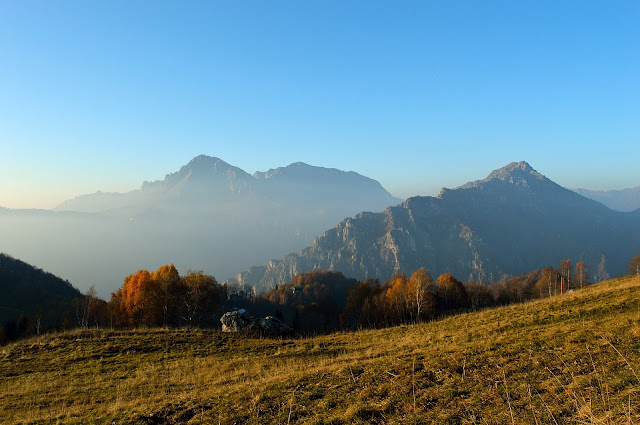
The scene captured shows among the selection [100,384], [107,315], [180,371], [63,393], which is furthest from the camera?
[107,315]

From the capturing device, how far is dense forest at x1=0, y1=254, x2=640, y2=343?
5316 cm

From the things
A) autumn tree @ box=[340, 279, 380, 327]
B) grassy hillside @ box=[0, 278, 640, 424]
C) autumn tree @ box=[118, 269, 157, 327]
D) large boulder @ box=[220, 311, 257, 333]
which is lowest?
autumn tree @ box=[340, 279, 380, 327]

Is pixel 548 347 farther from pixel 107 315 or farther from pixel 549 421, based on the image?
pixel 107 315

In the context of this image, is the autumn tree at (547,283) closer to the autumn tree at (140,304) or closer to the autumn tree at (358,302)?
the autumn tree at (358,302)

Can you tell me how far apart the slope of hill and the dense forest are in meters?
0.30

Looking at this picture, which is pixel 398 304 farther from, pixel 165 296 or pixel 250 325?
Result: pixel 250 325

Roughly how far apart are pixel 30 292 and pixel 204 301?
131171mm

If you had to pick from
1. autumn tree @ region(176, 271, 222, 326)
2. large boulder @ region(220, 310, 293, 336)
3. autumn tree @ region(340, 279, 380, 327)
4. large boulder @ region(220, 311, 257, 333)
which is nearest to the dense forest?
autumn tree @ region(176, 271, 222, 326)

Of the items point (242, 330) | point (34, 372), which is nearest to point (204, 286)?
point (242, 330)

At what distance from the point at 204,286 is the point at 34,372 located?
119 feet

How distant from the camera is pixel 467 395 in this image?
8953 millimetres

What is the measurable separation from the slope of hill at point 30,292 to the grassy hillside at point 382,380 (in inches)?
4482

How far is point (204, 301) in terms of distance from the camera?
2146 inches

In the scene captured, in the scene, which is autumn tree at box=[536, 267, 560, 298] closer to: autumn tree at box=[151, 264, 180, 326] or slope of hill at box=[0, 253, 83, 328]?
autumn tree at box=[151, 264, 180, 326]
